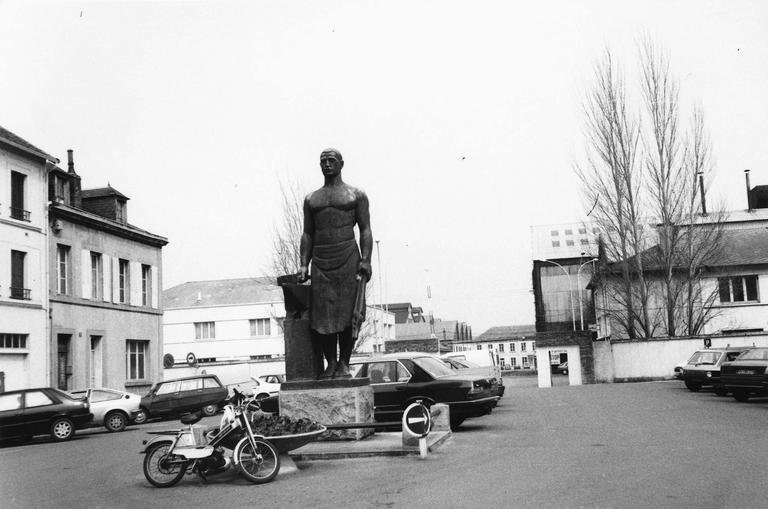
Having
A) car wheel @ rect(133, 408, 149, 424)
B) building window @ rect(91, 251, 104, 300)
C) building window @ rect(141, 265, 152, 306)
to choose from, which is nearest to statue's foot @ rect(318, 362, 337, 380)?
car wheel @ rect(133, 408, 149, 424)

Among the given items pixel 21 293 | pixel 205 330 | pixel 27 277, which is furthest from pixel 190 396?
pixel 205 330

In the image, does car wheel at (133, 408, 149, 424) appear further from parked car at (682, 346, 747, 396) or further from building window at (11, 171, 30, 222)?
parked car at (682, 346, 747, 396)

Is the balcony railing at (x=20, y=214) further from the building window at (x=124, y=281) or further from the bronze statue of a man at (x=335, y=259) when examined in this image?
the bronze statue of a man at (x=335, y=259)

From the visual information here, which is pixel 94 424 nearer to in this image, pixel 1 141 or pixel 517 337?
pixel 1 141

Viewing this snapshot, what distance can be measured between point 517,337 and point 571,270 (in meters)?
66.0

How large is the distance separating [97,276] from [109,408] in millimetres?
11321

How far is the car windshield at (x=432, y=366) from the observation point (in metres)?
16.1

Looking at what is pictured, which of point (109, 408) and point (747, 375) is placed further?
point (109, 408)

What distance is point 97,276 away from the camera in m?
34.8

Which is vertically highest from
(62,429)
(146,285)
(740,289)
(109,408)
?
(146,285)

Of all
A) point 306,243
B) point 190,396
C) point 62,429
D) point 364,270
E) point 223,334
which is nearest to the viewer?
point 364,270

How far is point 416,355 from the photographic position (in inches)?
651

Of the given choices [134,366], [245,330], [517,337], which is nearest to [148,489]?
[134,366]

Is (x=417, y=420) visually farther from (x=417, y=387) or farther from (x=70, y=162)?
(x=70, y=162)
